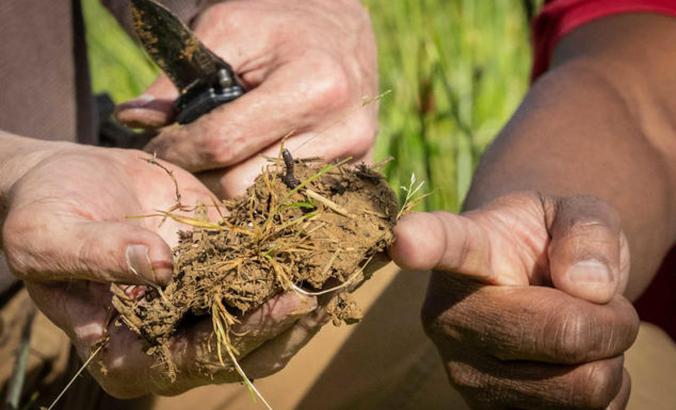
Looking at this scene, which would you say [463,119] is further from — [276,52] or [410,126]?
[276,52]

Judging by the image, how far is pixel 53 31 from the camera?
2.41 metres

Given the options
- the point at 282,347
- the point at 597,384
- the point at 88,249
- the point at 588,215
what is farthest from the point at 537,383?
the point at 88,249

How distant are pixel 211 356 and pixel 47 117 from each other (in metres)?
1.22

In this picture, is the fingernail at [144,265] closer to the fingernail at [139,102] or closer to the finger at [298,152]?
the finger at [298,152]

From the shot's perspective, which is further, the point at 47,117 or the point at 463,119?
the point at 463,119

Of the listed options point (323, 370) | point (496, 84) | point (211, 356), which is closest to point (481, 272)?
point (211, 356)

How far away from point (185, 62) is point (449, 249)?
0.80m

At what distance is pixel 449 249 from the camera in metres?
1.49

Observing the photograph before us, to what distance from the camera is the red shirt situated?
8.66 feet

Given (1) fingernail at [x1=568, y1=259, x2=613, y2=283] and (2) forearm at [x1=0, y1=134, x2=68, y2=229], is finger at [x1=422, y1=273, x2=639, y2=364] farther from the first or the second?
(2) forearm at [x1=0, y1=134, x2=68, y2=229]

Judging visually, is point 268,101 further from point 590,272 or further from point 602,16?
point 602,16

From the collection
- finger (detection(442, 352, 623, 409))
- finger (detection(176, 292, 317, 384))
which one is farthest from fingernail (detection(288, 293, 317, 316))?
finger (detection(442, 352, 623, 409))

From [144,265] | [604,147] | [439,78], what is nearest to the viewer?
[144,265]

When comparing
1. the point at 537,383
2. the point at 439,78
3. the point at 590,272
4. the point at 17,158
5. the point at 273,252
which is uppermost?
the point at 17,158
